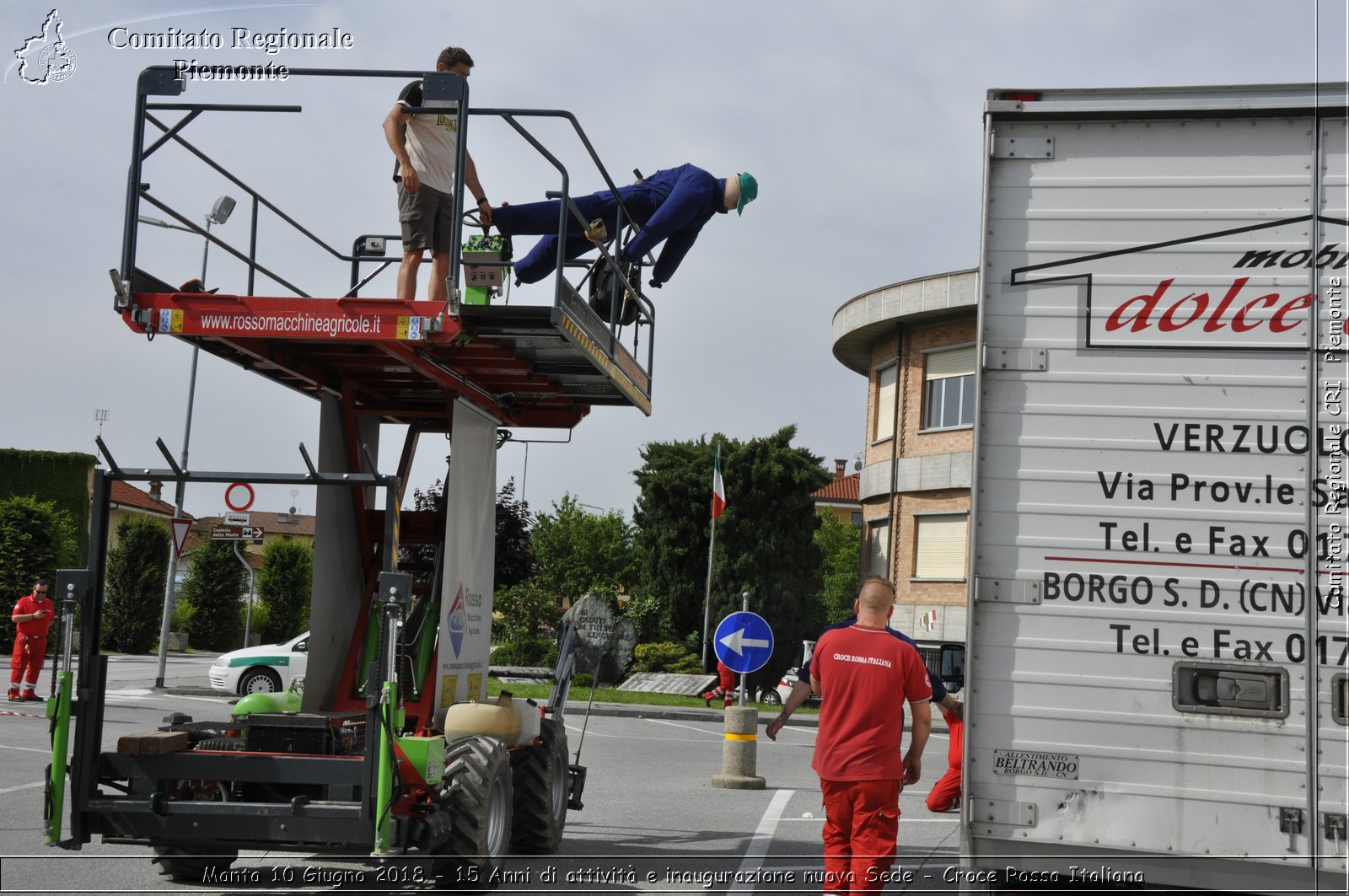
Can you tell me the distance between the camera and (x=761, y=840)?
1022 cm

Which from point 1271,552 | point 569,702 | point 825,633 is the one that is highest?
point 1271,552

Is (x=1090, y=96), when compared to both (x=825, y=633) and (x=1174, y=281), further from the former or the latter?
(x=825, y=633)

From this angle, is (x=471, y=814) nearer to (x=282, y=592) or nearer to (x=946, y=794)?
(x=946, y=794)

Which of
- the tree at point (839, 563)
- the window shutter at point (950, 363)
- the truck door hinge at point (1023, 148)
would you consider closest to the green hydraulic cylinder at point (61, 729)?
the truck door hinge at point (1023, 148)

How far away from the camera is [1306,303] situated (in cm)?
542

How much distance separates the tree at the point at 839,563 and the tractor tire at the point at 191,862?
238 ft

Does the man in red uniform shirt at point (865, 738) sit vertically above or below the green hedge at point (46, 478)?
below

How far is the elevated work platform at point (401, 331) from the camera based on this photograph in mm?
6957

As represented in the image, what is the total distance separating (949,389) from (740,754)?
2237 cm

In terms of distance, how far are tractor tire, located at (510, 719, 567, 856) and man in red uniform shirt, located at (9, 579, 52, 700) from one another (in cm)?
1298

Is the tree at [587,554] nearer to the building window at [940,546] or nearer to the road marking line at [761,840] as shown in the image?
the building window at [940,546]

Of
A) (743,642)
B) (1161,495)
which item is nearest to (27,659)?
(743,642)

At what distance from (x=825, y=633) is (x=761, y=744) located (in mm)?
12837

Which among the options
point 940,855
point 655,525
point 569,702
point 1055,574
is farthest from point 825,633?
point 655,525
